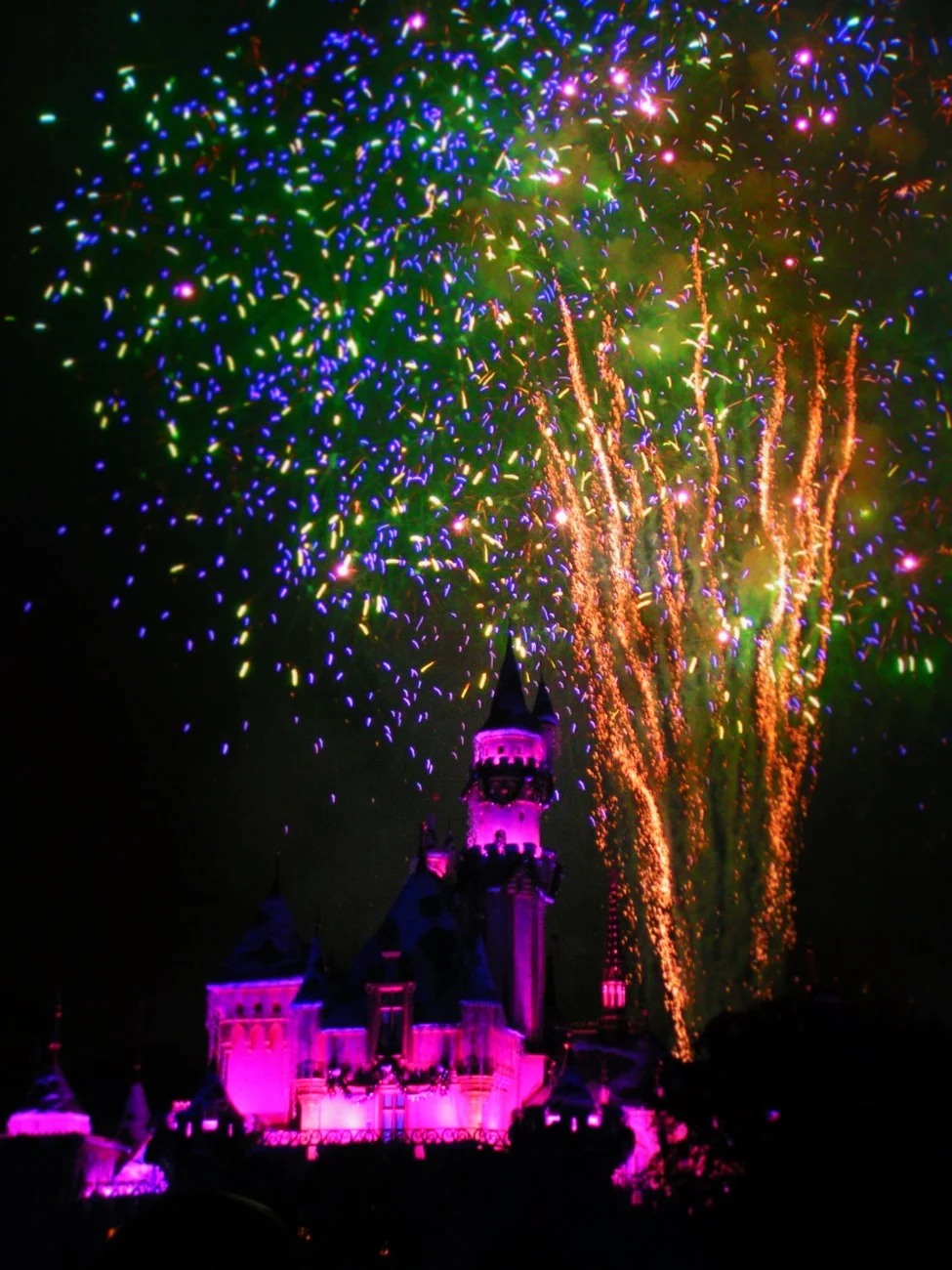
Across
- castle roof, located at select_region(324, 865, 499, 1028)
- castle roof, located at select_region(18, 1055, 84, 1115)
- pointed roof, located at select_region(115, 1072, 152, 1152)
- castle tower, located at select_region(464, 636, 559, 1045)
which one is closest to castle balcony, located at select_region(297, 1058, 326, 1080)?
castle roof, located at select_region(324, 865, 499, 1028)

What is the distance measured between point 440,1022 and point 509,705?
18.2 metres

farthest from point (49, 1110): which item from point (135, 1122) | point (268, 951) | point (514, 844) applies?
point (514, 844)

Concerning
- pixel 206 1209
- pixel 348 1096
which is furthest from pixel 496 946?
pixel 206 1209

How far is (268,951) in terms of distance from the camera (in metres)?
76.6

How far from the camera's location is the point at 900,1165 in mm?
46469

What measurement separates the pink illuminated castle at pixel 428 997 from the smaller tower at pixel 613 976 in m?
3.16

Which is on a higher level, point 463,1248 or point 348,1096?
point 348,1096

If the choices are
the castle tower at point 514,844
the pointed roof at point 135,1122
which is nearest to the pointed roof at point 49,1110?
the pointed roof at point 135,1122

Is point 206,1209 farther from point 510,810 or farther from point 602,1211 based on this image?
point 510,810

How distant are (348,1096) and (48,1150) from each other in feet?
42.1

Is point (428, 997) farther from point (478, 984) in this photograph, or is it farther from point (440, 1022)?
point (478, 984)

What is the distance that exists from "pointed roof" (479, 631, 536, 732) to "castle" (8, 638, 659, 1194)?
112mm

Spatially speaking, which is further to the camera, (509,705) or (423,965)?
(509,705)

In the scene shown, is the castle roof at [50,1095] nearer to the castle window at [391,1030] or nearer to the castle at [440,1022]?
the castle at [440,1022]
